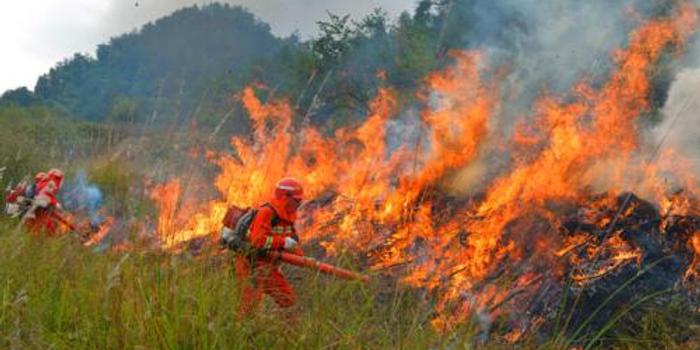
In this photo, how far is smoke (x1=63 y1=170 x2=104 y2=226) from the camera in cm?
629

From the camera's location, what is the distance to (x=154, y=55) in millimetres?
59562

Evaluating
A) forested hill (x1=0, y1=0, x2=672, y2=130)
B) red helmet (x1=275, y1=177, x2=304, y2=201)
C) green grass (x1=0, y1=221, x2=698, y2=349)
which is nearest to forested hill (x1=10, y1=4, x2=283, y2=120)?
forested hill (x1=0, y1=0, x2=672, y2=130)

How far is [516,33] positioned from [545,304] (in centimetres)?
1493

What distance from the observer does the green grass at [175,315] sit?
232 cm

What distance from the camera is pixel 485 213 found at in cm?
835

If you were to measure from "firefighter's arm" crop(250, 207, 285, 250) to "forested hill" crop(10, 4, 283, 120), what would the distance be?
4386 centimetres

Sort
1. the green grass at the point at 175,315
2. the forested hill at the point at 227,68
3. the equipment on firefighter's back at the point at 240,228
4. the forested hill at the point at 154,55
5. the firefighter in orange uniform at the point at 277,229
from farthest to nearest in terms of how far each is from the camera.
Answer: the forested hill at the point at 154,55, the forested hill at the point at 227,68, the equipment on firefighter's back at the point at 240,228, the firefighter in orange uniform at the point at 277,229, the green grass at the point at 175,315

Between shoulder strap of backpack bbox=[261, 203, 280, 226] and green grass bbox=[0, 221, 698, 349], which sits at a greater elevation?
green grass bbox=[0, 221, 698, 349]

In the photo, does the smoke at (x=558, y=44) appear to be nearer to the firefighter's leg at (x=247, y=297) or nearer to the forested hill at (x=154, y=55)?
the firefighter's leg at (x=247, y=297)

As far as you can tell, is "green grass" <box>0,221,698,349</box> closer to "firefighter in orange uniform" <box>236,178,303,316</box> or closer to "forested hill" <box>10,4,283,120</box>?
"firefighter in orange uniform" <box>236,178,303,316</box>

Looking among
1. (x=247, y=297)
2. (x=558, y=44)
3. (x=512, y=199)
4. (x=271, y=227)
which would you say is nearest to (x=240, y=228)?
(x=271, y=227)

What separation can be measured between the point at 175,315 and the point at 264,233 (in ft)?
10.0

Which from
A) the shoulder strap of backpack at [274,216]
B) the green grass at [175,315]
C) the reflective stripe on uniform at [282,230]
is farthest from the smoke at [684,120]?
the green grass at [175,315]

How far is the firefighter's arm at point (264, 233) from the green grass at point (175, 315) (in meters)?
1.95
